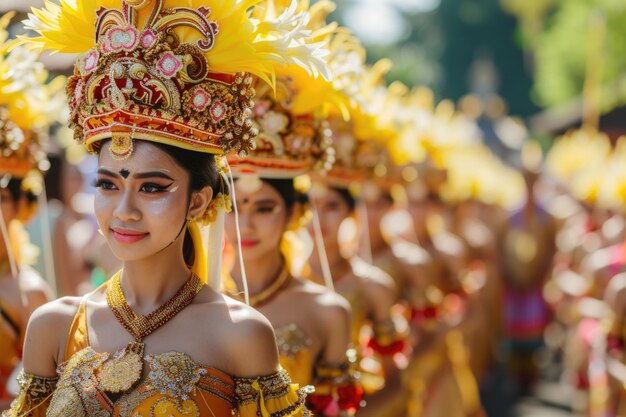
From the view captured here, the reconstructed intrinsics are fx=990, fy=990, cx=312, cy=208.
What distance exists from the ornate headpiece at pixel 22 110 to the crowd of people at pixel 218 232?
1 centimetres

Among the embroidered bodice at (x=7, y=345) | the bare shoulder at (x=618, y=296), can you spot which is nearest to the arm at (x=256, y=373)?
the embroidered bodice at (x=7, y=345)

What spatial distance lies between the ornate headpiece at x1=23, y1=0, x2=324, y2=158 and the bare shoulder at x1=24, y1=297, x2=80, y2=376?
1.80 feet

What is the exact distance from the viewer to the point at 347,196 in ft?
18.8

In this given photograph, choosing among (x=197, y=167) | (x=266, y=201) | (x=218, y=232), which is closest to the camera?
(x=197, y=167)

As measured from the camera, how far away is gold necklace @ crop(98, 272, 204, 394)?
285 cm

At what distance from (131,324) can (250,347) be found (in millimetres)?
370

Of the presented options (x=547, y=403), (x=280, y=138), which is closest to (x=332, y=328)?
(x=280, y=138)

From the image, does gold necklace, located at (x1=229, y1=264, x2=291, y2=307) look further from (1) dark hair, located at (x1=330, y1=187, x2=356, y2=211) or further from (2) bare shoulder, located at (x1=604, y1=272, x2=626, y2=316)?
(2) bare shoulder, located at (x1=604, y1=272, x2=626, y2=316)

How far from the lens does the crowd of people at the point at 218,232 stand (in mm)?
Answer: 2906

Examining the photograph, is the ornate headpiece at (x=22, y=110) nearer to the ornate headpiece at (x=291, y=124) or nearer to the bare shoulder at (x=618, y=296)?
the ornate headpiece at (x=291, y=124)

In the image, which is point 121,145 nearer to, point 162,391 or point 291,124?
point 162,391

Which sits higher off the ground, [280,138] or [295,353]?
[280,138]

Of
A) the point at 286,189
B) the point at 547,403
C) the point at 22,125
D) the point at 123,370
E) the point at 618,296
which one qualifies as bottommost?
the point at 547,403

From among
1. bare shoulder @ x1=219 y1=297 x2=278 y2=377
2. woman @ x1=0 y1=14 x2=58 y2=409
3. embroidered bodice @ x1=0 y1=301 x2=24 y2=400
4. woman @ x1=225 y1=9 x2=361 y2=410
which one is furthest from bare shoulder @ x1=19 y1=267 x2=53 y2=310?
bare shoulder @ x1=219 y1=297 x2=278 y2=377
